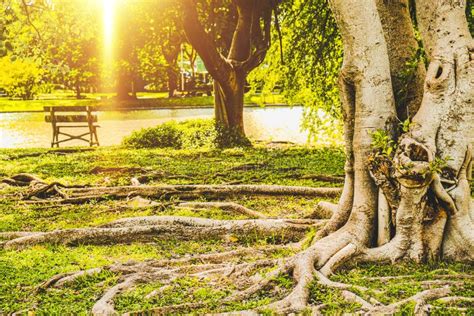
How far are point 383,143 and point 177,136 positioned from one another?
44.1 ft

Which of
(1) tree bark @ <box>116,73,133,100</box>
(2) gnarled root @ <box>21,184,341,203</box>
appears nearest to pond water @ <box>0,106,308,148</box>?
(2) gnarled root @ <box>21,184,341,203</box>

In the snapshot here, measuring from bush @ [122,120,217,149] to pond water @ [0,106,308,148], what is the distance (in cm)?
191

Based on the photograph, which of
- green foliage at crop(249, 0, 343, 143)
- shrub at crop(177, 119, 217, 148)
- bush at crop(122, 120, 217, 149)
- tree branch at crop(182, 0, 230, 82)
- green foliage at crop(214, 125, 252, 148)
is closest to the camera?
green foliage at crop(249, 0, 343, 143)

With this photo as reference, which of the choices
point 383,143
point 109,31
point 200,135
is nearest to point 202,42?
point 200,135

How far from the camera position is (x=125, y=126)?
84.7 ft

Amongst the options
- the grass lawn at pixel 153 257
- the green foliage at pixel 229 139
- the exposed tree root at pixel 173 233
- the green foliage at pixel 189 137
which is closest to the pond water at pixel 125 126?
the green foliage at pixel 229 139

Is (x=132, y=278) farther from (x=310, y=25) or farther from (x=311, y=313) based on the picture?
(x=310, y=25)

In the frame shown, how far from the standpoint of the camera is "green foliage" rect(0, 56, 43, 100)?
41.1 meters

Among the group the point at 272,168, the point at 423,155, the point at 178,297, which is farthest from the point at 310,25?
the point at 178,297

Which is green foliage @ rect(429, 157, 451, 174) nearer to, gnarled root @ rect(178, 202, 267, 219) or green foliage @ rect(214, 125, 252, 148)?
gnarled root @ rect(178, 202, 267, 219)

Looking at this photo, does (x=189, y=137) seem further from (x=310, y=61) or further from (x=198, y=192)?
(x=198, y=192)

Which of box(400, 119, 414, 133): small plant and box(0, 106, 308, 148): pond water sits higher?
box(400, 119, 414, 133): small plant

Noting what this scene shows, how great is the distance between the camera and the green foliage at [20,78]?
4109cm

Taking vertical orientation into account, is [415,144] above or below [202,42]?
below
